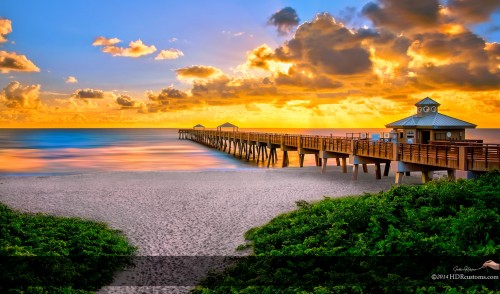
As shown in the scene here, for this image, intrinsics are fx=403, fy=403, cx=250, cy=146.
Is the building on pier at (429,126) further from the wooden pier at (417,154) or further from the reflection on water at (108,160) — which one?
the reflection on water at (108,160)

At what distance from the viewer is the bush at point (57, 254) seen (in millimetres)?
8617

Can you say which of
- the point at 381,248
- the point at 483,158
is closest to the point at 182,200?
the point at 381,248

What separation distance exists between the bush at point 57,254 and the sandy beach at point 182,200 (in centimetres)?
70

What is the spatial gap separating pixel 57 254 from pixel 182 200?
936 cm

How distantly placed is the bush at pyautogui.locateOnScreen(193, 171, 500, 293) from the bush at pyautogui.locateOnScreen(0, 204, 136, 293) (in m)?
2.96

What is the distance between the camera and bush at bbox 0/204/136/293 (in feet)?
28.3

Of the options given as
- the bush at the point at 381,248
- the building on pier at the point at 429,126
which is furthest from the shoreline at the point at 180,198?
the building on pier at the point at 429,126

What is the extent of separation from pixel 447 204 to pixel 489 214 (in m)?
2.27

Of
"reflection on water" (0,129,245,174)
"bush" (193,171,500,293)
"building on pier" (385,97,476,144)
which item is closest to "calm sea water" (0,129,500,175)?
"reflection on water" (0,129,245,174)

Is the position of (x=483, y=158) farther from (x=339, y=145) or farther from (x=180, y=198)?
(x=180, y=198)

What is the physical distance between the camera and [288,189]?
2194 cm

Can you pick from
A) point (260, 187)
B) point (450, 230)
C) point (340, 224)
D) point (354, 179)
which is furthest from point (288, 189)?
point (450, 230)

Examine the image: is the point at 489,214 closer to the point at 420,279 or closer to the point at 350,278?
the point at 420,279

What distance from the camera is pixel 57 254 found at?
9.99 m
